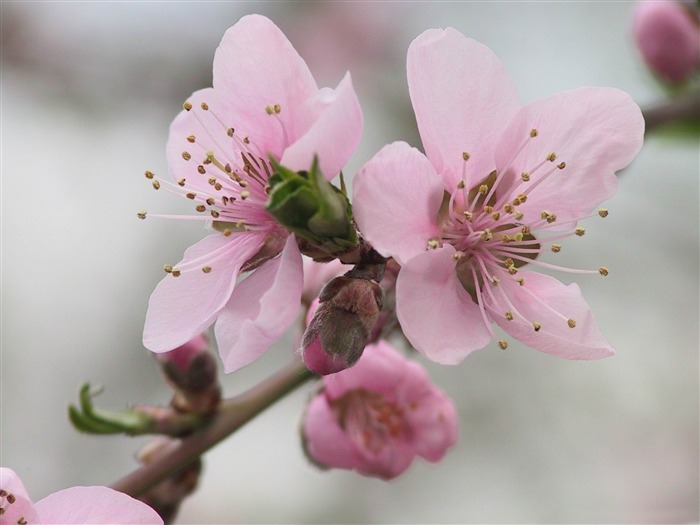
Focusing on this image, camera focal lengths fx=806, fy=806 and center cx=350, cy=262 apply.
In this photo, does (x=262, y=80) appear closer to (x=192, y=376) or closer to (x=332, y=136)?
(x=332, y=136)

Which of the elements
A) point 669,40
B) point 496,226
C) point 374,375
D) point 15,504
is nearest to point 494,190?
point 496,226

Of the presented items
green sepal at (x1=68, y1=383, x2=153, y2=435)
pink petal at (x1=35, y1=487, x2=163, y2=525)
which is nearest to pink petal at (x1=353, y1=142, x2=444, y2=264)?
pink petal at (x1=35, y1=487, x2=163, y2=525)

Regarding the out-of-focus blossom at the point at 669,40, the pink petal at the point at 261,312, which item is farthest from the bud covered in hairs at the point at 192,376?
the out-of-focus blossom at the point at 669,40

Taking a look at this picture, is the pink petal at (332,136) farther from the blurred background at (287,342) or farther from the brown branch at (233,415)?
the blurred background at (287,342)

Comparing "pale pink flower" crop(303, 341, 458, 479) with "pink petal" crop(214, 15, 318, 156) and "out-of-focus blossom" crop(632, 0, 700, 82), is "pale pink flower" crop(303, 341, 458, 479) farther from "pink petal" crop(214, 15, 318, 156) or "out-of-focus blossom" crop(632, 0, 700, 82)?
"out-of-focus blossom" crop(632, 0, 700, 82)

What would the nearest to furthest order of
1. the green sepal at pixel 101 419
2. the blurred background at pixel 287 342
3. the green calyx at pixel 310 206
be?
the green calyx at pixel 310 206
the green sepal at pixel 101 419
the blurred background at pixel 287 342

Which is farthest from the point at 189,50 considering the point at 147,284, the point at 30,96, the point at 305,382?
the point at 305,382
